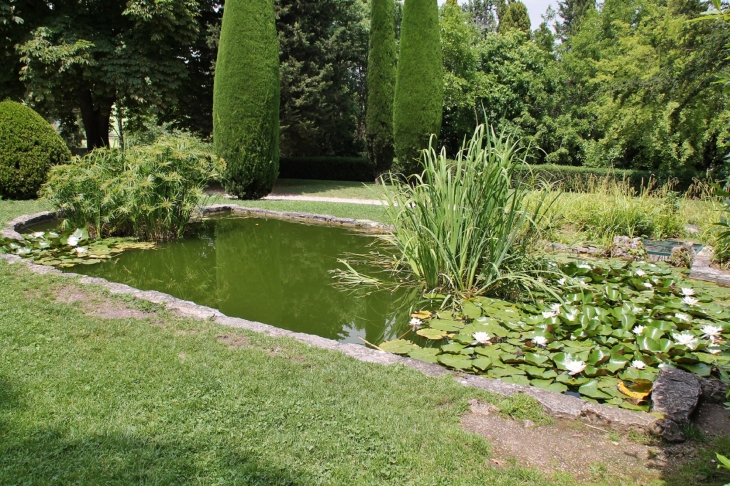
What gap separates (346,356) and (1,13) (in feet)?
39.3

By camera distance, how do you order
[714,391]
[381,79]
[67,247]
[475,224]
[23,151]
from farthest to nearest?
[381,79]
[23,151]
[67,247]
[475,224]
[714,391]

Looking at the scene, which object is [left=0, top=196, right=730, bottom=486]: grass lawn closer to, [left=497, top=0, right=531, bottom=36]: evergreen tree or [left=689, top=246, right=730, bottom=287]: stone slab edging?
[left=689, top=246, right=730, bottom=287]: stone slab edging

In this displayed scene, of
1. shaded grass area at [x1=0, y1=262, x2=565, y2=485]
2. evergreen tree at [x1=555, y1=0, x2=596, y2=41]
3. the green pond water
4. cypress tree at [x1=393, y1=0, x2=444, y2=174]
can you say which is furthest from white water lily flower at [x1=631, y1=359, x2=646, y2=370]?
evergreen tree at [x1=555, y1=0, x2=596, y2=41]

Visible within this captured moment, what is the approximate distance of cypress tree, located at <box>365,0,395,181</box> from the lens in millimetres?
13703

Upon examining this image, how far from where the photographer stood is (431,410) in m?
2.26

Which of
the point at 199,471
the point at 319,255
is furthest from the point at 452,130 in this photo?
the point at 199,471

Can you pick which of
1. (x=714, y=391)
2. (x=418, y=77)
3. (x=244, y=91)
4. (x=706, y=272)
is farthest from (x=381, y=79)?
(x=714, y=391)

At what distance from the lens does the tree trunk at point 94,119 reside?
12.3 m

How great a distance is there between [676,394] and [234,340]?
239 cm

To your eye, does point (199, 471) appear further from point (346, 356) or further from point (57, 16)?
point (57, 16)

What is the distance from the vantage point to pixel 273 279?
491cm

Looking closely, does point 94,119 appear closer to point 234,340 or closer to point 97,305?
point 97,305

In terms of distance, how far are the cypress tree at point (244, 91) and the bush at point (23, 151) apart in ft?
10.4

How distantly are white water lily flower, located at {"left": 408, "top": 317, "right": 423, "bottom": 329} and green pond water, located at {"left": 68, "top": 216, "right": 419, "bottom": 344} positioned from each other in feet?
0.24
